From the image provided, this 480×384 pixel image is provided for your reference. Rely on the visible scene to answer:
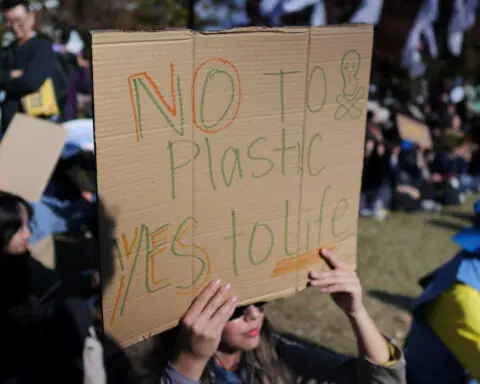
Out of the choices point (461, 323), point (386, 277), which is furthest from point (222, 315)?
point (386, 277)

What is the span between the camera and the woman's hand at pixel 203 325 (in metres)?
1.36

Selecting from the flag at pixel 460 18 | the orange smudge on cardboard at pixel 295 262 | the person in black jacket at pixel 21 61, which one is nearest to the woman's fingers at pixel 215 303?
the orange smudge on cardboard at pixel 295 262

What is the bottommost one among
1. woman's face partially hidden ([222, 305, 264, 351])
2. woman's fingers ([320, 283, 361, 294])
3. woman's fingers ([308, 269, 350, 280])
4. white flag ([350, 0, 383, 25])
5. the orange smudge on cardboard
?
woman's face partially hidden ([222, 305, 264, 351])

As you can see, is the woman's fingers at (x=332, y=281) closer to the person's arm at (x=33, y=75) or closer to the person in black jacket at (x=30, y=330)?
the person in black jacket at (x=30, y=330)

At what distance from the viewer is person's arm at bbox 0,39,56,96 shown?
3.78 m

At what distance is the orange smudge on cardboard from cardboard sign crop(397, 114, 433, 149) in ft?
18.6

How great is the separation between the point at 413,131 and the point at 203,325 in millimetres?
6244

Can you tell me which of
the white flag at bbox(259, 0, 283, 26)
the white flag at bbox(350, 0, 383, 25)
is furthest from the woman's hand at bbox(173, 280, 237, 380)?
the white flag at bbox(259, 0, 283, 26)

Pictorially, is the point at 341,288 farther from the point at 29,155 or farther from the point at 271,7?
the point at 271,7

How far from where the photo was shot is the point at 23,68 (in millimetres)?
3906

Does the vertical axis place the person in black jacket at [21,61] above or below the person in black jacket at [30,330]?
above

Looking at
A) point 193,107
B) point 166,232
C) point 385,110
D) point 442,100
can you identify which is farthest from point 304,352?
point 442,100

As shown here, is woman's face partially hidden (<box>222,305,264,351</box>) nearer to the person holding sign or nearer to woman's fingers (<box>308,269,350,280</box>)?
the person holding sign

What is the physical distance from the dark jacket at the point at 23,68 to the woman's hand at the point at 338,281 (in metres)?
2.87
